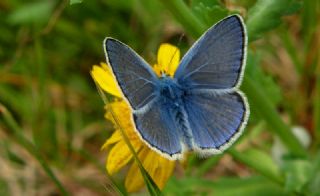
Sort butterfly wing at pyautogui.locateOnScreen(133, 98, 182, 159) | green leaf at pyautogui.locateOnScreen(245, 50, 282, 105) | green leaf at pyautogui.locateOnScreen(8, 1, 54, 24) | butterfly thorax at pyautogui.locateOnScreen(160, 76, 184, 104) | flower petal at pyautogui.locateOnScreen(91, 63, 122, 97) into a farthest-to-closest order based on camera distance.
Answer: green leaf at pyautogui.locateOnScreen(8, 1, 54, 24), green leaf at pyautogui.locateOnScreen(245, 50, 282, 105), flower petal at pyautogui.locateOnScreen(91, 63, 122, 97), butterfly thorax at pyautogui.locateOnScreen(160, 76, 184, 104), butterfly wing at pyautogui.locateOnScreen(133, 98, 182, 159)

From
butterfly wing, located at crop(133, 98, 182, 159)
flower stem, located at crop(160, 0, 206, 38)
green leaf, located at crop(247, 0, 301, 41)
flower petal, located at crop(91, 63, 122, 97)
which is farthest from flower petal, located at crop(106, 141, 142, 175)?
green leaf, located at crop(247, 0, 301, 41)

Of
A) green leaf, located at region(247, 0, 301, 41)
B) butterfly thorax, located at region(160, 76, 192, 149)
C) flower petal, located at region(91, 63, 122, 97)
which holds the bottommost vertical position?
green leaf, located at region(247, 0, 301, 41)

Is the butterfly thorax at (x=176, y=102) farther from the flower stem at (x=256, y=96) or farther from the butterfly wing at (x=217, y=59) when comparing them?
the flower stem at (x=256, y=96)

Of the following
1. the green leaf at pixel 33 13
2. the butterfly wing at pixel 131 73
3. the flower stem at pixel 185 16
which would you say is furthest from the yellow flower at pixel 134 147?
the green leaf at pixel 33 13

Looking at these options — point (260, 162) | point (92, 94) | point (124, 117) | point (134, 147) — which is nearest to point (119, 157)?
point (134, 147)

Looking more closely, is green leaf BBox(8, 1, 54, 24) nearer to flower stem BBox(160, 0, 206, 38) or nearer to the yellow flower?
the yellow flower

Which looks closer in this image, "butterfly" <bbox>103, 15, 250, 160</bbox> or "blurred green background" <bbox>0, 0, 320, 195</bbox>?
"butterfly" <bbox>103, 15, 250, 160</bbox>

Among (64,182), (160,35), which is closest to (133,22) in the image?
(160,35)

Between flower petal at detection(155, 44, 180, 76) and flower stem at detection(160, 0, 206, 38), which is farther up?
flower stem at detection(160, 0, 206, 38)
